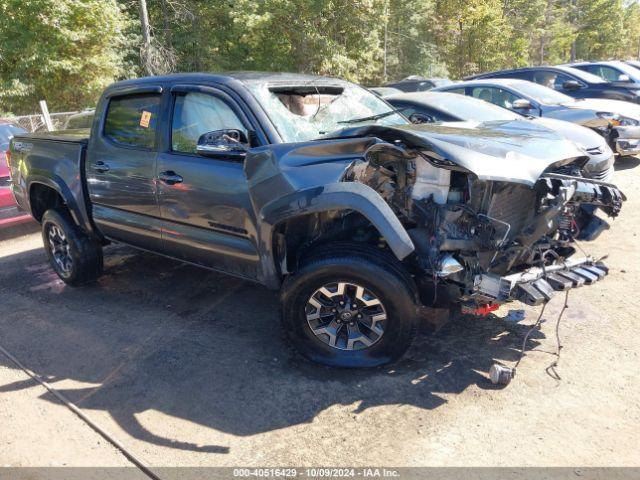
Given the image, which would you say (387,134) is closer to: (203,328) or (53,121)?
(203,328)

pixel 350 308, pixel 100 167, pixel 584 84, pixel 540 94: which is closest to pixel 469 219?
pixel 350 308

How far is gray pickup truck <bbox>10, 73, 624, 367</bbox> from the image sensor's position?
316cm

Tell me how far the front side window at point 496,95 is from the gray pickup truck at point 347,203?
17.7 feet

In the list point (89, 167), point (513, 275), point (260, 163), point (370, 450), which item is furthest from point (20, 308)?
point (513, 275)

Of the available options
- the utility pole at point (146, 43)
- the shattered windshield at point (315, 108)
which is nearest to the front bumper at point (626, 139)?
the shattered windshield at point (315, 108)

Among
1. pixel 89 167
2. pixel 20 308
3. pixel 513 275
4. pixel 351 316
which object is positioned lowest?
pixel 20 308

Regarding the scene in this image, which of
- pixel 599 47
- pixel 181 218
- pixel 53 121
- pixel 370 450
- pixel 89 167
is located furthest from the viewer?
pixel 599 47

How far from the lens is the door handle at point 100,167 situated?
4553 mm

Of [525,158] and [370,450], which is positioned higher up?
[525,158]

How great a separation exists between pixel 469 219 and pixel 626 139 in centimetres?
677

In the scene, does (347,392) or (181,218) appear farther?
(181,218)

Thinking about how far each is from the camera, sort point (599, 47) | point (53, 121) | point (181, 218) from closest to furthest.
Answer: point (181, 218) → point (53, 121) → point (599, 47)

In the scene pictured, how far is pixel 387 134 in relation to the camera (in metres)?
3.19

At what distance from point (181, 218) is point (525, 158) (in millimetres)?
2479
